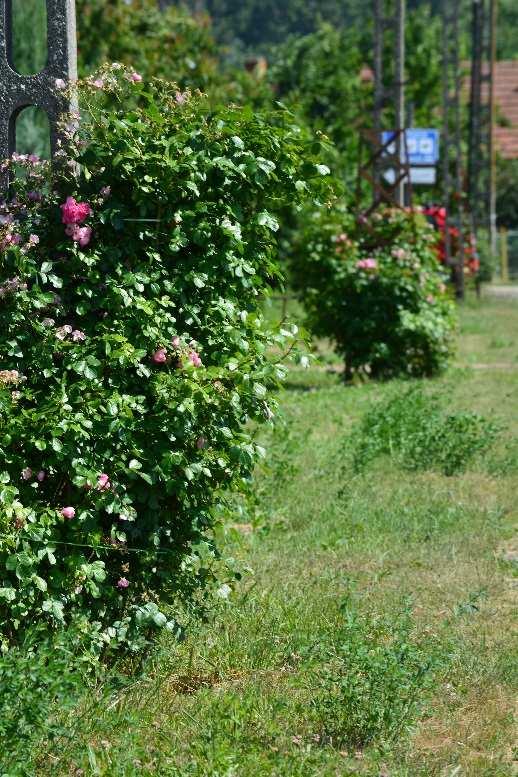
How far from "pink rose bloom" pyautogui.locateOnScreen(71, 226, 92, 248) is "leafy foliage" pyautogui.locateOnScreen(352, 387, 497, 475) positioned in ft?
15.4

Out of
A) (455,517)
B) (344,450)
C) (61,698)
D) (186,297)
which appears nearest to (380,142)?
(344,450)

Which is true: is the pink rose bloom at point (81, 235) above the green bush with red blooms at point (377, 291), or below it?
above

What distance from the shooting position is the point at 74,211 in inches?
215

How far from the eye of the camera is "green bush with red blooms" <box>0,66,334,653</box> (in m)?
5.24

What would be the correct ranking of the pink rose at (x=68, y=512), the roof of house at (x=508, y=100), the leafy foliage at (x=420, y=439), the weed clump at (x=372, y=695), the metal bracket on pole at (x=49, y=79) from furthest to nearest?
the roof of house at (x=508, y=100) < the leafy foliage at (x=420, y=439) < the metal bracket on pole at (x=49, y=79) < the pink rose at (x=68, y=512) < the weed clump at (x=372, y=695)

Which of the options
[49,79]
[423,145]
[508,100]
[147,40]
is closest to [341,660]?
[49,79]

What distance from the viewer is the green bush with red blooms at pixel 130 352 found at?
5.24 meters

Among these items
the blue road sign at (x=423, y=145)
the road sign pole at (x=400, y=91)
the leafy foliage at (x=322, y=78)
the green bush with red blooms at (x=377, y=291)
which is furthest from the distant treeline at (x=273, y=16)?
the green bush with red blooms at (x=377, y=291)

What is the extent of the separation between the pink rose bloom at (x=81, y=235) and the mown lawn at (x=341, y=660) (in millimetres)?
1423

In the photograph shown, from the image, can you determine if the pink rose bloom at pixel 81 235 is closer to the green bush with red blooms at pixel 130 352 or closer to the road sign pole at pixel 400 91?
the green bush with red blooms at pixel 130 352

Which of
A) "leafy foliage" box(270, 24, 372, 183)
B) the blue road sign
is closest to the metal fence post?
"leafy foliage" box(270, 24, 372, 183)

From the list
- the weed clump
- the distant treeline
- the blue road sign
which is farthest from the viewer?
the distant treeline

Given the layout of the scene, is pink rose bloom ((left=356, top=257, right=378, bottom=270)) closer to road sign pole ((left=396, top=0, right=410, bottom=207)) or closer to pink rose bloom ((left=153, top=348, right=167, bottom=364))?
road sign pole ((left=396, top=0, right=410, bottom=207))

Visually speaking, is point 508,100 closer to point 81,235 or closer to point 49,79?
point 49,79
